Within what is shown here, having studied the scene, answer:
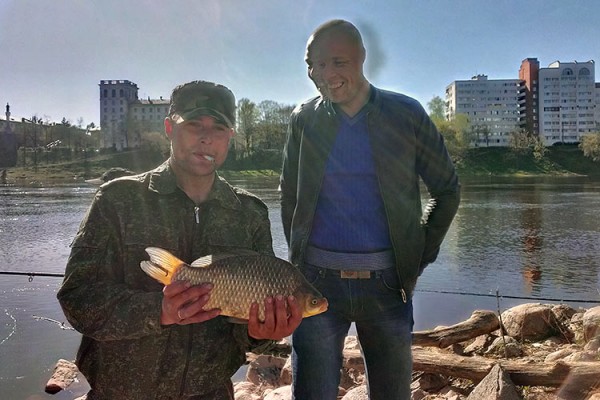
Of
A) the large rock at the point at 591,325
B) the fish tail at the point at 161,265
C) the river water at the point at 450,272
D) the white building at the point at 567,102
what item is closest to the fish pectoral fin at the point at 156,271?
the fish tail at the point at 161,265

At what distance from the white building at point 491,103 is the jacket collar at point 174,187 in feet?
441

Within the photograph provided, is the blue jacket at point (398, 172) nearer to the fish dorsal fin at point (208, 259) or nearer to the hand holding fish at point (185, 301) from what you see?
the fish dorsal fin at point (208, 259)

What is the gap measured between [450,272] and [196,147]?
14.3 m

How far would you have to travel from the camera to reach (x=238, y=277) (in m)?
2.39

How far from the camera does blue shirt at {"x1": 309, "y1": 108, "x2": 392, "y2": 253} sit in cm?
323

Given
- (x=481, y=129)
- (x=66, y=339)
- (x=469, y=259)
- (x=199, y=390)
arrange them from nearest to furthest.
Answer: (x=199, y=390) → (x=66, y=339) → (x=469, y=259) → (x=481, y=129)

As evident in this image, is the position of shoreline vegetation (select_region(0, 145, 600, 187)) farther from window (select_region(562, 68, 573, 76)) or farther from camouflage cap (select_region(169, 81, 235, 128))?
camouflage cap (select_region(169, 81, 235, 128))

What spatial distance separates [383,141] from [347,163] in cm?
26

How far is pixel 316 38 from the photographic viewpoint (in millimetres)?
3258

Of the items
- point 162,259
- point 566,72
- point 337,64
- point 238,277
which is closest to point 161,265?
point 162,259

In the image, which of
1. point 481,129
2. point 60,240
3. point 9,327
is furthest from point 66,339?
point 481,129

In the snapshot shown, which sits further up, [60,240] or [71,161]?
[71,161]

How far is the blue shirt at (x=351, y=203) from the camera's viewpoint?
3229mm

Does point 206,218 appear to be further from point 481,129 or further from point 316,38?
point 481,129
